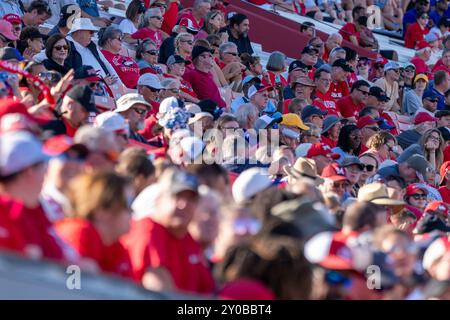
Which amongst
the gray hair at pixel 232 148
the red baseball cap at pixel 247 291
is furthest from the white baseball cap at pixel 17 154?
the gray hair at pixel 232 148

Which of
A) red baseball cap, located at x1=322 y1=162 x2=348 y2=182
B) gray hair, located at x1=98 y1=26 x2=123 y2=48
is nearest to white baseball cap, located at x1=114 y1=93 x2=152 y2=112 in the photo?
red baseball cap, located at x1=322 y1=162 x2=348 y2=182

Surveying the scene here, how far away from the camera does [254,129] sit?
427 inches

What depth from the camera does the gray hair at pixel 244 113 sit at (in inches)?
425

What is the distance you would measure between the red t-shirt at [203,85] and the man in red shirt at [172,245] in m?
6.45

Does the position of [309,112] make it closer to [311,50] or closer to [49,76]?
[311,50]

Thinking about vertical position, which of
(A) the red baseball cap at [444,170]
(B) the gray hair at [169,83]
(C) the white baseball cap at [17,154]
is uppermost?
(C) the white baseball cap at [17,154]

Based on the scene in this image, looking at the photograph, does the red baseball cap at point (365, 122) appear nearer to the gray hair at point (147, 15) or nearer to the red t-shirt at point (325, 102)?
the red t-shirt at point (325, 102)

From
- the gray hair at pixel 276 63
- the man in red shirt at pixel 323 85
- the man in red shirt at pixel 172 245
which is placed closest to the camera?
the man in red shirt at pixel 172 245

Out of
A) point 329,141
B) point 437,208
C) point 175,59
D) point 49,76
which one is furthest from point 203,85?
point 437,208

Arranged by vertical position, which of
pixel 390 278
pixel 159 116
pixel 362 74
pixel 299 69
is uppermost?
pixel 390 278

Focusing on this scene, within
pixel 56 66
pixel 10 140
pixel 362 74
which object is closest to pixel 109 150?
pixel 10 140

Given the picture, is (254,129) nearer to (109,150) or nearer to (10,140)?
(109,150)

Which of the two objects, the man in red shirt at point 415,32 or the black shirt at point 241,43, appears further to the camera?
the man in red shirt at point 415,32
